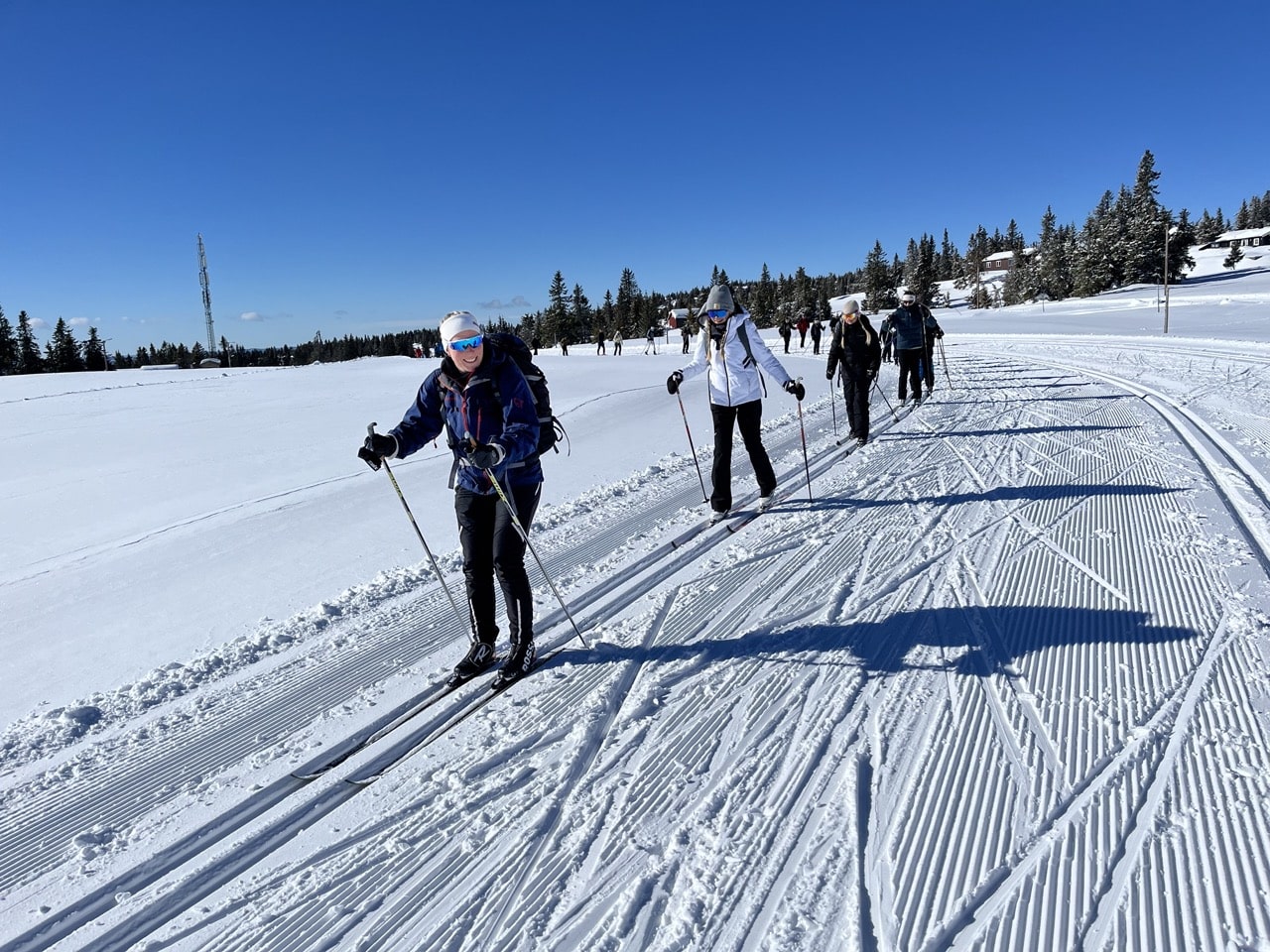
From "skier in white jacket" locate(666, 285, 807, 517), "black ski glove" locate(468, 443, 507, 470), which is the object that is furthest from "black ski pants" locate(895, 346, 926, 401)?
"black ski glove" locate(468, 443, 507, 470)

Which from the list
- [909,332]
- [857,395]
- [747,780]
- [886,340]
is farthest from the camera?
[886,340]

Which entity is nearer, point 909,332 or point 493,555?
point 493,555

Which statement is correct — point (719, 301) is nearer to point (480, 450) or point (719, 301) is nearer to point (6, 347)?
point (480, 450)

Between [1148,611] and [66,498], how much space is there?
32.6 ft

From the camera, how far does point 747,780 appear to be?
106 inches

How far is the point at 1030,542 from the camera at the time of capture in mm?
5145

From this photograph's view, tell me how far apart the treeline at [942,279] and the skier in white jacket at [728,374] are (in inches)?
959

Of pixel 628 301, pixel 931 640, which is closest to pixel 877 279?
pixel 628 301

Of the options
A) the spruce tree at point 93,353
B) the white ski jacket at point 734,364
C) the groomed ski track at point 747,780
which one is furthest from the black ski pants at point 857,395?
the spruce tree at point 93,353

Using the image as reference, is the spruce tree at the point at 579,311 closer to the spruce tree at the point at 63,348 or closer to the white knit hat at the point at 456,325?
the spruce tree at the point at 63,348

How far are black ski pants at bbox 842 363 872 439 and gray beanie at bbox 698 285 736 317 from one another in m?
3.59

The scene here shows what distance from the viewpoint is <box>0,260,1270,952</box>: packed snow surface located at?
2172 mm

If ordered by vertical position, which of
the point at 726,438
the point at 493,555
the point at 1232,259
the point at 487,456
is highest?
the point at 1232,259

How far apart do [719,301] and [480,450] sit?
368 cm
